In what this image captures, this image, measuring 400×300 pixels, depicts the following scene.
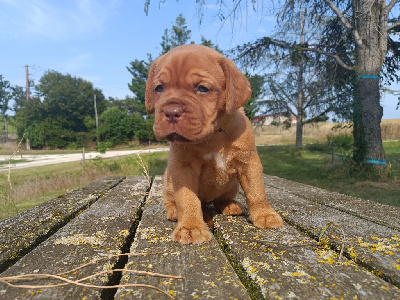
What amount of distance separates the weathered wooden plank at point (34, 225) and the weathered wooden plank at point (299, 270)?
88cm

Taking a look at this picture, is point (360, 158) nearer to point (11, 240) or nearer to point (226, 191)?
point (226, 191)

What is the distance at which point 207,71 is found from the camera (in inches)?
62.3

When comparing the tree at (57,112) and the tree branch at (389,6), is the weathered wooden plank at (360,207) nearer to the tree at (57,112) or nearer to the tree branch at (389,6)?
the tree branch at (389,6)

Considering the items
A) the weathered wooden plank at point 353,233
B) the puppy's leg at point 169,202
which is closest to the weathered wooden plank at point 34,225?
the puppy's leg at point 169,202

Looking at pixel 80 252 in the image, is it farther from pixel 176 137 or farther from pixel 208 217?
pixel 208 217

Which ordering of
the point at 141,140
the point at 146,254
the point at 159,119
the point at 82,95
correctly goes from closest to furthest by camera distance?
the point at 146,254, the point at 159,119, the point at 141,140, the point at 82,95

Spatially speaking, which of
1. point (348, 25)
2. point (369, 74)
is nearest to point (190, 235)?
point (369, 74)

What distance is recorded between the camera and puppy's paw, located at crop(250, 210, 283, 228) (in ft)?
5.05

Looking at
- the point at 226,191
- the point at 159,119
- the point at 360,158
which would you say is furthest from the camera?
the point at 360,158

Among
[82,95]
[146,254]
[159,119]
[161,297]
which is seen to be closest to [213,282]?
[161,297]

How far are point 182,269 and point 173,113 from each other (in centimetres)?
74

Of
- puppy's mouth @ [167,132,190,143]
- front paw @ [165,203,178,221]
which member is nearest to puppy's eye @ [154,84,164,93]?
puppy's mouth @ [167,132,190,143]

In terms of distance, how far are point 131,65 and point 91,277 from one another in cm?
3312

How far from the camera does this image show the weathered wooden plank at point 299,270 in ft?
2.79
